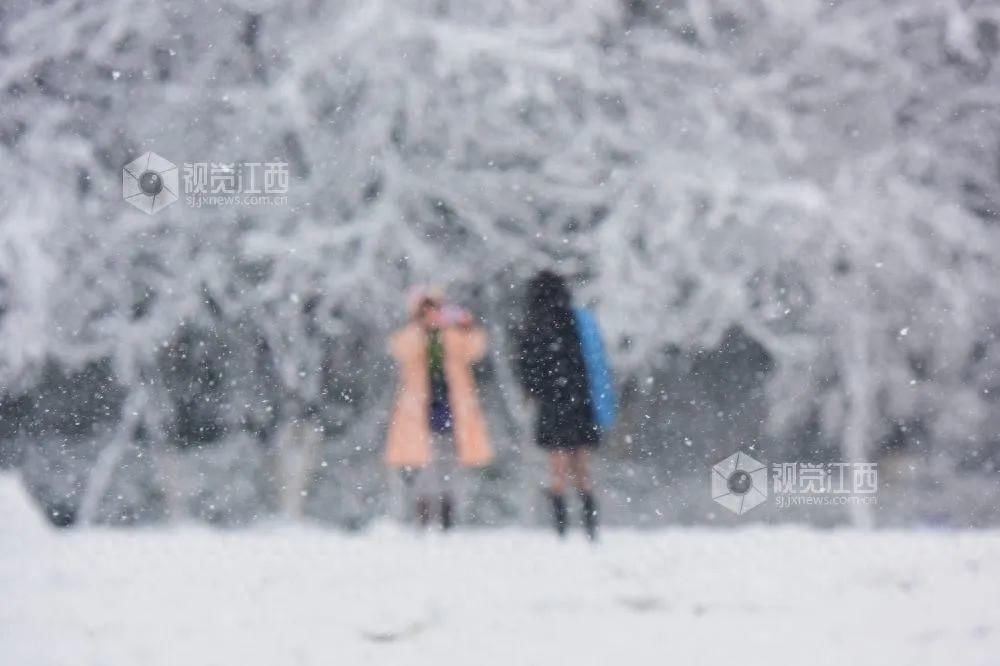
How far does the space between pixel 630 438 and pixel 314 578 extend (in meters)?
3.25

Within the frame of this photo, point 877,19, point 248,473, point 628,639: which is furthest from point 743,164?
point 248,473

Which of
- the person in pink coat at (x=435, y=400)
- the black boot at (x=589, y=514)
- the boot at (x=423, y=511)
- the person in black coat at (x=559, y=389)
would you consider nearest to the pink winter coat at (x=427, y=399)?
the person in pink coat at (x=435, y=400)

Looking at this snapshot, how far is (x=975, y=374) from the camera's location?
22.6ft

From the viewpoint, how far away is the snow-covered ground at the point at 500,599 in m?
3.52

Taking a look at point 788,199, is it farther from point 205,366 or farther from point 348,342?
point 205,366

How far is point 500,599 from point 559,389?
118 cm

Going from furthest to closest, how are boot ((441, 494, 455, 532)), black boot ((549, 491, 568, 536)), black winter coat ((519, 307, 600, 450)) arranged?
boot ((441, 494, 455, 532))
black boot ((549, 491, 568, 536))
black winter coat ((519, 307, 600, 450))

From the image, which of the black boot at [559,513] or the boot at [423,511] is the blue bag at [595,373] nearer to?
the black boot at [559,513]

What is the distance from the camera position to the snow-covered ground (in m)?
3.52

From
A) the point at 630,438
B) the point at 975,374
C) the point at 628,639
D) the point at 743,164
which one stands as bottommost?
the point at 628,639

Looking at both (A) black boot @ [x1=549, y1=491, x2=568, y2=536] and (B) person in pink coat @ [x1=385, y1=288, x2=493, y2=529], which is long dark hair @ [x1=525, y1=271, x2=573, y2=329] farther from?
(A) black boot @ [x1=549, y1=491, x2=568, y2=536]

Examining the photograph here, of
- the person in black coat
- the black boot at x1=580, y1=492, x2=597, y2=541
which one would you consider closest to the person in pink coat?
the person in black coat

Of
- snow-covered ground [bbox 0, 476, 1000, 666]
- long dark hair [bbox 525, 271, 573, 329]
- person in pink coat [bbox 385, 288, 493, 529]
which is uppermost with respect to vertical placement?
long dark hair [bbox 525, 271, 573, 329]

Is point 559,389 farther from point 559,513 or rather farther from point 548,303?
point 559,513
